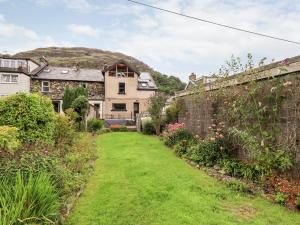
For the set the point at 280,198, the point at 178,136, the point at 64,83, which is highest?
the point at 64,83

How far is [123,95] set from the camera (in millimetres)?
34781

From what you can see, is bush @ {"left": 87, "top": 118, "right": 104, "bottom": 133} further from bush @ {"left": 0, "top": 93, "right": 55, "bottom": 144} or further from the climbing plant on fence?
the climbing plant on fence

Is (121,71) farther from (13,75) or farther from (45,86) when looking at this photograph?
(13,75)

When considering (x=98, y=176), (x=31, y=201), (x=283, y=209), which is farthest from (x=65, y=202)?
(x=283, y=209)

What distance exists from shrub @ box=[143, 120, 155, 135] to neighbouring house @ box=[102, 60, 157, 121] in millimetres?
14583

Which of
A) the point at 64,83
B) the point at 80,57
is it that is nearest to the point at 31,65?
the point at 64,83

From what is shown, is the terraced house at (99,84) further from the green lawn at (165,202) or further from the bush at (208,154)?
the green lawn at (165,202)

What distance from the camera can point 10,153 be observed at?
545 centimetres

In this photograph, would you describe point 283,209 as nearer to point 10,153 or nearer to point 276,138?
point 276,138

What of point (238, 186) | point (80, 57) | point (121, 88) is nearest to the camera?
point (238, 186)

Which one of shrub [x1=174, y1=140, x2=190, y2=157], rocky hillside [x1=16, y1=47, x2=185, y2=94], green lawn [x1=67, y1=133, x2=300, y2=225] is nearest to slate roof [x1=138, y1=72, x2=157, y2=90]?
shrub [x1=174, y1=140, x2=190, y2=157]

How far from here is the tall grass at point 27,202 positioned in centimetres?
349

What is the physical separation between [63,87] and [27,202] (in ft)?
A: 103

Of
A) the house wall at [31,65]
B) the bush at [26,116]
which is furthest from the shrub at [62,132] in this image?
the house wall at [31,65]
